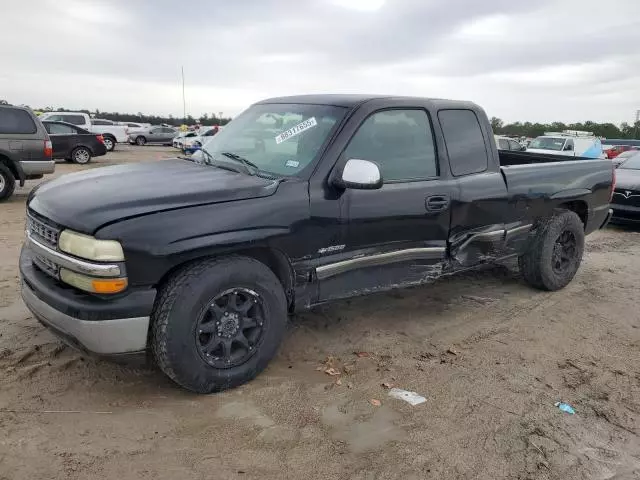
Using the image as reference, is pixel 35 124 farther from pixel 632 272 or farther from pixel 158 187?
pixel 632 272

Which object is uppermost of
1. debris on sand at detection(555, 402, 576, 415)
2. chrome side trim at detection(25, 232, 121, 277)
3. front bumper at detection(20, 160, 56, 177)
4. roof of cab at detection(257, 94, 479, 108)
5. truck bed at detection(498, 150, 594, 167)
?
roof of cab at detection(257, 94, 479, 108)

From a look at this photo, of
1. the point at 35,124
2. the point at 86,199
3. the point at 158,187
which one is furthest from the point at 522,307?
the point at 35,124

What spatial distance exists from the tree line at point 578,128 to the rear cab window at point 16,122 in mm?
41879

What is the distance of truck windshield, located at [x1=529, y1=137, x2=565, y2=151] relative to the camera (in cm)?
2053

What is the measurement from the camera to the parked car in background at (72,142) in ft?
61.0

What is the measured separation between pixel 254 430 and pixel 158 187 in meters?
1.54

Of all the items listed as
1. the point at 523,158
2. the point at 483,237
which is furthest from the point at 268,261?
the point at 523,158

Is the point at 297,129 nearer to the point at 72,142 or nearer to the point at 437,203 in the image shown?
the point at 437,203

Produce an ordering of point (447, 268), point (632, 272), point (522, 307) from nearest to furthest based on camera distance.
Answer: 1. point (447, 268)
2. point (522, 307)
3. point (632, 272)

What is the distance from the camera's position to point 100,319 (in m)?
2.90

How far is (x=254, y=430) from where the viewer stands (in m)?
3.01

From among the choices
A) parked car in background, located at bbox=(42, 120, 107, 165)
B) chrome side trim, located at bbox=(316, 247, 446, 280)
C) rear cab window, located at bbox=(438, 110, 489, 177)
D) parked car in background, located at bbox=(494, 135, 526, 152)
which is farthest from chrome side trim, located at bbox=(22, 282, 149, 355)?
parked car in background, located at bbox=(42, 120, 107, 165)

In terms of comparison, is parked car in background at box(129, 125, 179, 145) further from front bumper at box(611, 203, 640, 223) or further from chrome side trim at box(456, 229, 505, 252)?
chrome side trim at box(456, 229, 505, 252)

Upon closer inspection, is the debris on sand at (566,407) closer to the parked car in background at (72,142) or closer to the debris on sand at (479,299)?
the debris on sand at (479,299)
